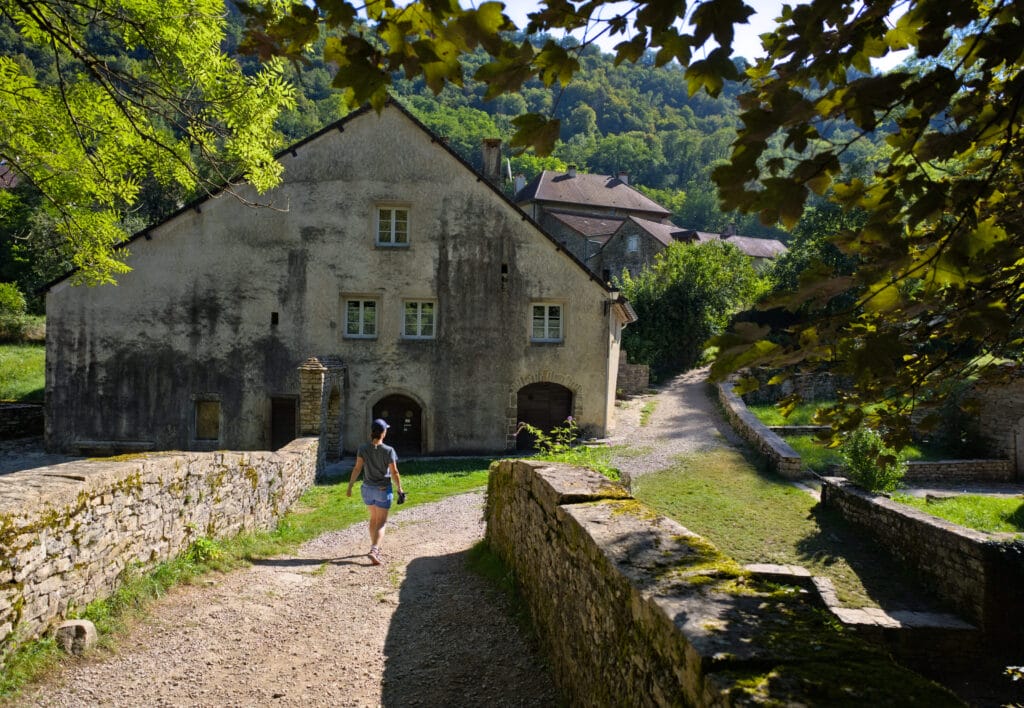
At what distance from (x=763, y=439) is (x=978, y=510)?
5.35 m

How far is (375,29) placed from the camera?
3.27 m

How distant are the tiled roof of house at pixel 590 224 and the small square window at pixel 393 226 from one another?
3391 cm

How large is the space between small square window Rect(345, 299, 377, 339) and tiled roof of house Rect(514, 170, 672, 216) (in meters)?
37.6

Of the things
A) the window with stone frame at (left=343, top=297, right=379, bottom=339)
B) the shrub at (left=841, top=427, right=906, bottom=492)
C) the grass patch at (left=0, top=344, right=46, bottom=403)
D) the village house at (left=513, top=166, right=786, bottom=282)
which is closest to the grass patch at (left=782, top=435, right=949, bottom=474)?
the shrub at (left=841, top=427, right=906, bottom=492)

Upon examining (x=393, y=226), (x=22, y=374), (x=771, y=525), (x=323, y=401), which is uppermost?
(x=393, y=226)

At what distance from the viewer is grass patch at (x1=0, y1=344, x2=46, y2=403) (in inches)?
1028

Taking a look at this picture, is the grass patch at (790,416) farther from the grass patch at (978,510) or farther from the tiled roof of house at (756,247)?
the tiled roof of house at (756,247)

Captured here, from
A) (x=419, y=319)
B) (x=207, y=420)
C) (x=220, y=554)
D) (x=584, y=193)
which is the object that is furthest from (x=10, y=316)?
(x=584, y=193)

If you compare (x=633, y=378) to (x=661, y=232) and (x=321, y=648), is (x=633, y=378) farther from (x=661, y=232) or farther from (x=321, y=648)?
(x=321, y=648)

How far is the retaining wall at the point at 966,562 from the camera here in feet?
27.9

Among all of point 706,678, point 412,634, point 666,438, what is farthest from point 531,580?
point 666,438

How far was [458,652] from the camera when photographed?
592cm

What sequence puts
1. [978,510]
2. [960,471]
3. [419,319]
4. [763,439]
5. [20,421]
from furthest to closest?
[20,421] < [419,319] < [763,439] < [960,471] < [978,510]

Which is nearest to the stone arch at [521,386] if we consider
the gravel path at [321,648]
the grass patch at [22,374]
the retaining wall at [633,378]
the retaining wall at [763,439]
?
the retaining wall at [763,439]
